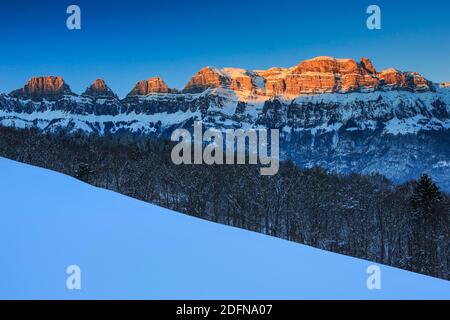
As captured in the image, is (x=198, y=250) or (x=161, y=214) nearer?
(x=198, y=250)

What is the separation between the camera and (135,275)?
6039 mm

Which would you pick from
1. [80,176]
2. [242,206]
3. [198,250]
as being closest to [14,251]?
[198,250]

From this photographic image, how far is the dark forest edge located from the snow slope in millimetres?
44172

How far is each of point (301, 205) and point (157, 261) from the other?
58456 millimetres

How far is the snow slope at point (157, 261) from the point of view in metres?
5.58

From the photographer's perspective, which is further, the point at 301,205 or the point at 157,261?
the point at 301,205

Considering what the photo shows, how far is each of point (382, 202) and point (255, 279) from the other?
6814 centimetres

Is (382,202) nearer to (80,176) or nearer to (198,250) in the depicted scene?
(80,176)

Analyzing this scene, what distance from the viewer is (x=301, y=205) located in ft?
208

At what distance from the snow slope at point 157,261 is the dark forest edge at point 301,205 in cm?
4417

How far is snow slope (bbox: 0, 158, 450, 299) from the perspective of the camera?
5578 millimetres

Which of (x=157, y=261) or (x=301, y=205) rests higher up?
(x=157, y=261)

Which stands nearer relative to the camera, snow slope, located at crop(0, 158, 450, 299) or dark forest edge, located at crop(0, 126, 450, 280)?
snow slope, located at crop(0, 158, 450, 299)
